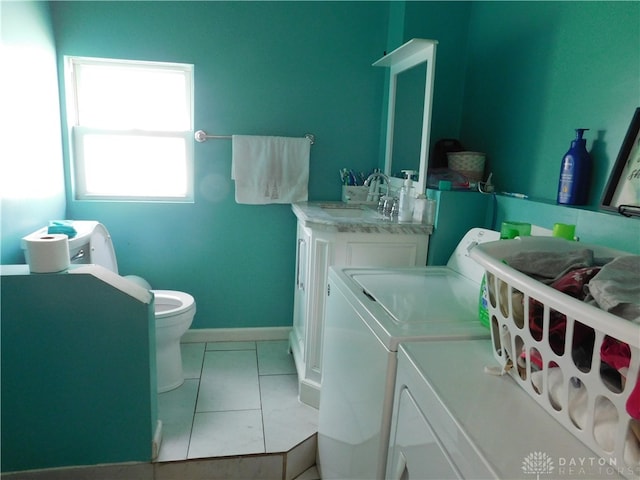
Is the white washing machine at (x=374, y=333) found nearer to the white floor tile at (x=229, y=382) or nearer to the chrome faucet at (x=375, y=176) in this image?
the white floor tile at (x=229, y=382)

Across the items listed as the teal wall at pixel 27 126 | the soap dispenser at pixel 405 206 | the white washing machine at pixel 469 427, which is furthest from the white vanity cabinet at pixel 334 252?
the teal wall at pixel 27 126

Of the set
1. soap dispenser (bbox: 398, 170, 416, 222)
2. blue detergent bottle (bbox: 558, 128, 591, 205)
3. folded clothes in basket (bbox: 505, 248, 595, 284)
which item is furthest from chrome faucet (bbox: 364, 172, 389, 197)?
folded clothes in basket (bbox: 505, 248, 595, 284)

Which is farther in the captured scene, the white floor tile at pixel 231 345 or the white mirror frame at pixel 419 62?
the white floor tile at pixel 231 345

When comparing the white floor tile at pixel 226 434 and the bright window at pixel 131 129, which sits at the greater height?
the bright window at pixel 131 129

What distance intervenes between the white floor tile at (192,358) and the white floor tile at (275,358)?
0.35 meters

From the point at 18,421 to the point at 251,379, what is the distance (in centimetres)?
105

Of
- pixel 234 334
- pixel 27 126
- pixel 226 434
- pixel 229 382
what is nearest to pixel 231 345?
pixel 234 334

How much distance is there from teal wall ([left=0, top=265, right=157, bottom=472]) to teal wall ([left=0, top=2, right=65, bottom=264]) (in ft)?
1.62

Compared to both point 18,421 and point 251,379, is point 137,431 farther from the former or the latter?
point 251,379

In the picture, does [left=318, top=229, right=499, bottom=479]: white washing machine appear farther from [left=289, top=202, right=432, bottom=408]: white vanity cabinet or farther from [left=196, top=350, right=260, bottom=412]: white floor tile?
[left=196, top=350, right=260, bottom=412]: white floor tile

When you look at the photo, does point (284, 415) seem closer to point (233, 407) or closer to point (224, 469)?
point (233, 407)

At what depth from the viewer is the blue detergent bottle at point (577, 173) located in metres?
1.38

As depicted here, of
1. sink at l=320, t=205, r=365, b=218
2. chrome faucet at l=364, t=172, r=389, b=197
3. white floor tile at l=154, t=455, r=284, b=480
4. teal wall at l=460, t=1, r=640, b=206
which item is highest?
teal wall at l=460, t=1, r=640, b=206

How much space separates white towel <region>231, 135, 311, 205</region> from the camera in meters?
2.41
